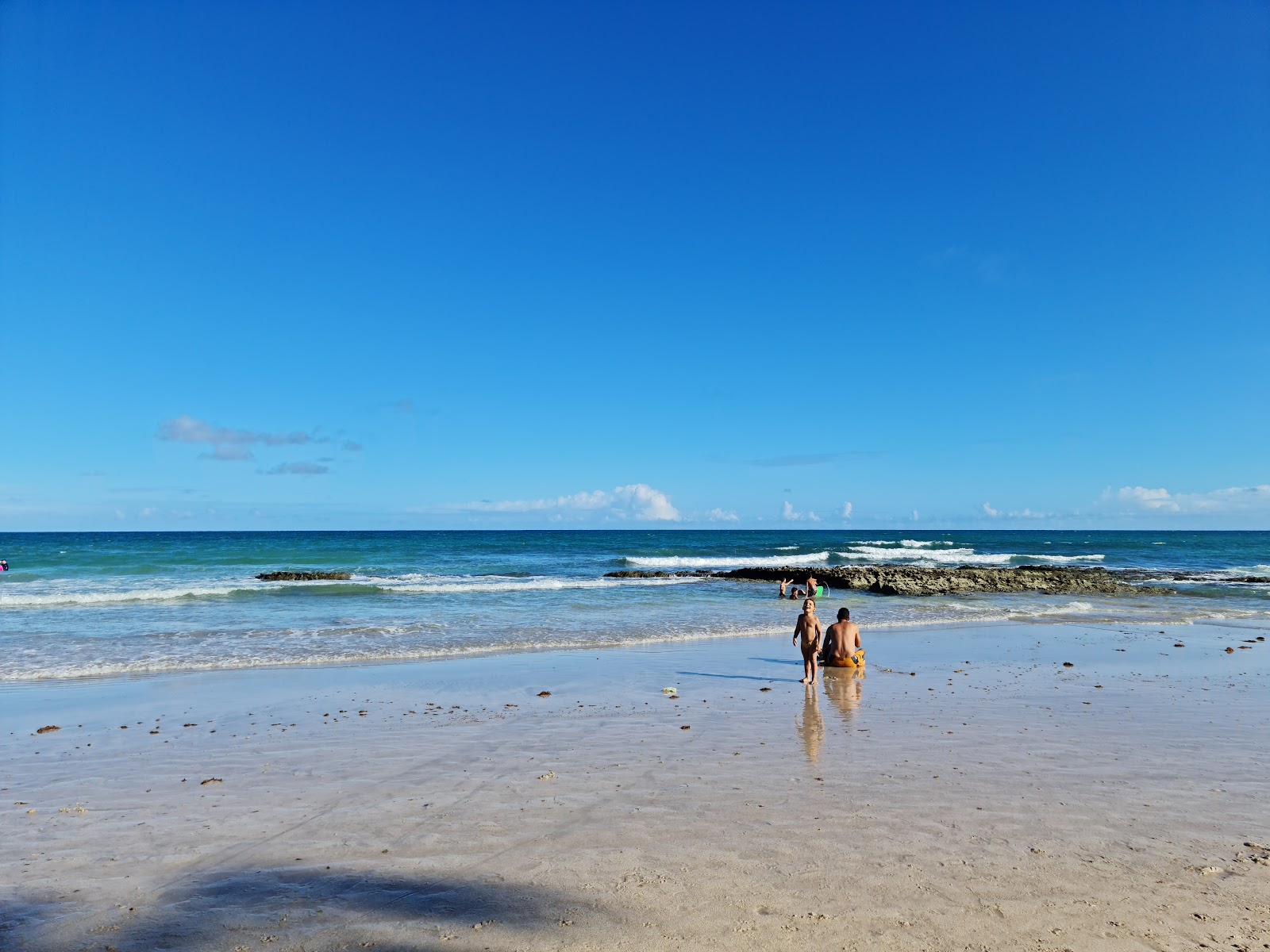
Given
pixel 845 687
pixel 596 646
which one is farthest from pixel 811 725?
pixel 596 646

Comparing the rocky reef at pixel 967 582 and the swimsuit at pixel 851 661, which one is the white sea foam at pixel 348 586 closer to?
the rocky reef at pixel 967 582

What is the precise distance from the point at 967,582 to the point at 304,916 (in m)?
31.9

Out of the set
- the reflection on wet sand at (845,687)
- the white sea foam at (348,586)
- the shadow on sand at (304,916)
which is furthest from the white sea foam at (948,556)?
the shadow on sand at (304,916)

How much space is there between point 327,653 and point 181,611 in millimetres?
10372

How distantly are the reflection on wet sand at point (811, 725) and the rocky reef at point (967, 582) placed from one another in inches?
834

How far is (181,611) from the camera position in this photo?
891 inches

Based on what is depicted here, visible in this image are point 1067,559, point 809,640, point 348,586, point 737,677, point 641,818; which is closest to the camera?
point 641,818

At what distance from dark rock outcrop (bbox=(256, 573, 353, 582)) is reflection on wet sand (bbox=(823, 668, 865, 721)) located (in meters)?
29.8

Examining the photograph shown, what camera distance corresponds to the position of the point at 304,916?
14.1 ft

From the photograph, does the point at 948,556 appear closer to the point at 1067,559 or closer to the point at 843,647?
the point at 1067,559

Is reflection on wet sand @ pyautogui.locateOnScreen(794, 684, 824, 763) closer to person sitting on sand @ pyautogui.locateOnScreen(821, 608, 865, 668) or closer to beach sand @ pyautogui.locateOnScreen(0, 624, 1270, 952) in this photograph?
beach sand @ pyautogui.locateOnScreen(0, 624, 1270, 952)

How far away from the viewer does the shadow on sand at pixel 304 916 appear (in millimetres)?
4016

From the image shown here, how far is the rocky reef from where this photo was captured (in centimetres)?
3084

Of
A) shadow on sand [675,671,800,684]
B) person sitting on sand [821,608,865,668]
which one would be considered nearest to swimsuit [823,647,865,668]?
person sitting on sand [821,608,865,668]
